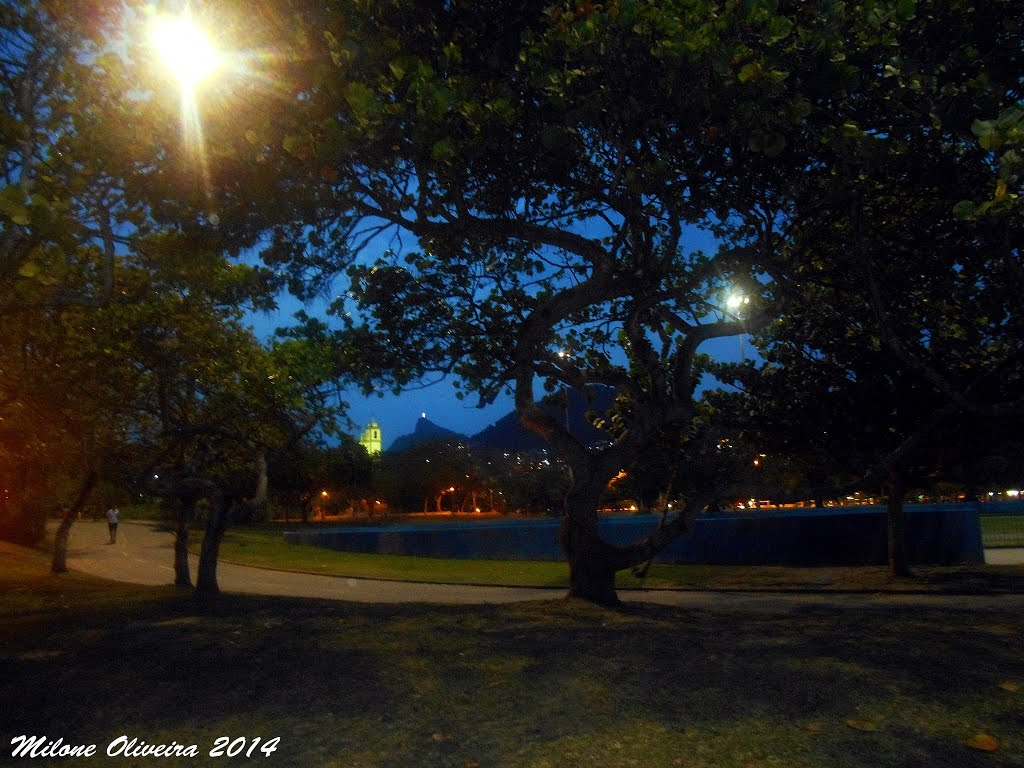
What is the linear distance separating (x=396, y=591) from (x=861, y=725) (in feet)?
60.4

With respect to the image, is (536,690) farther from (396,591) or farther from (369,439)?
(369,439)

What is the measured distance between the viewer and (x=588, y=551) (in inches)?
416

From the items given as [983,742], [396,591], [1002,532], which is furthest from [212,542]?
[1002,532]

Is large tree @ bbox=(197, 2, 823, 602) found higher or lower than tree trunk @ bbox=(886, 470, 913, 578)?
higher

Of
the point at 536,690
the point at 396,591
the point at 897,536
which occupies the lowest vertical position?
the point at 396,591

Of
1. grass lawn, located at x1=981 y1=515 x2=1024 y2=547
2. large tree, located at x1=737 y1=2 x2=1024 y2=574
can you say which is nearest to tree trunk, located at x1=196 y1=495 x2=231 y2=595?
large tree, located at x1=737 y1=2 x2=1024 y2=574

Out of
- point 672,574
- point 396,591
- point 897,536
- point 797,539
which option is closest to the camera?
point 897,536

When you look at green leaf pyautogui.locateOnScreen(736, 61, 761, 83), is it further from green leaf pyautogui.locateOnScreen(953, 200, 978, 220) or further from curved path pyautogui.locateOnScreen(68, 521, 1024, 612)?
curved path pyautogui.locateOnScreen(68, 521, 1024, 612)

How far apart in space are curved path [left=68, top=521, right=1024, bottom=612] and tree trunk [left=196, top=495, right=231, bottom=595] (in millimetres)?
4172

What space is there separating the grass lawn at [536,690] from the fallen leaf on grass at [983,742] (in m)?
0.04

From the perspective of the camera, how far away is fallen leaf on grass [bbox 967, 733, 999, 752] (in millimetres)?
4703

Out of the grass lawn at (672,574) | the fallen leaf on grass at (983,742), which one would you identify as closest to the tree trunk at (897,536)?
the grass lawn at (672,574)

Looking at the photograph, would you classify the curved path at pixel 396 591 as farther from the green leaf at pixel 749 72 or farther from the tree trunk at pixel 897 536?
the green leaf at pixel 749 72

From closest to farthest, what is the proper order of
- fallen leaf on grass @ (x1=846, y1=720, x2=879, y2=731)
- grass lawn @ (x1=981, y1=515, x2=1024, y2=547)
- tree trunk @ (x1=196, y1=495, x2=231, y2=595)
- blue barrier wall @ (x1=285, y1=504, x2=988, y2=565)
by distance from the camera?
fallen leaf on grass @ (x1=846, y1=720, x2=879, y2=731), tree trunk @ (x1=196, y1=495, x2=231, y2=595), blue barrier wall @ (x1=285, y1=504, x2=988, y2=565), grass lawn @ (x1=981, y1=515, x2=1024, y2=547)
